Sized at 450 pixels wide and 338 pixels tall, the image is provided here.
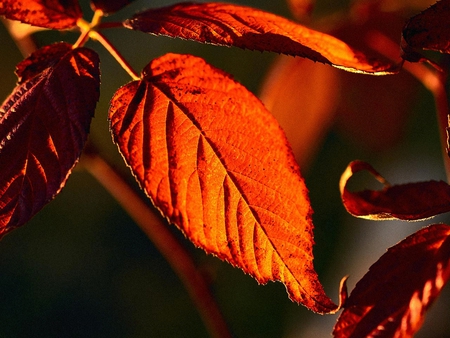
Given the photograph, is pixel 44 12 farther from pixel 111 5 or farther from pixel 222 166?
pixel 222 166

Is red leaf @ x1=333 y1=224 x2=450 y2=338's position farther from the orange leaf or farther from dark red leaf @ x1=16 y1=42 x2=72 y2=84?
the orange leaf

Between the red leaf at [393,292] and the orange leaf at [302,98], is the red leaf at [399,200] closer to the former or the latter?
the red leaf at [393,292]

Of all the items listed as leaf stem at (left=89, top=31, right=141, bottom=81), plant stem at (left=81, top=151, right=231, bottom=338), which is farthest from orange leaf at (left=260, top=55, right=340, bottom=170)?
leaf stem at (left=89, top=31, right=141, bottom=81)

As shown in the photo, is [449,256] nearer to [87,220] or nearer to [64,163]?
[64,163]

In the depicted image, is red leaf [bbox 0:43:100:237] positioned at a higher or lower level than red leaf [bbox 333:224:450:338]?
higher

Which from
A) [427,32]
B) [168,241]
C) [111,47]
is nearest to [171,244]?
[168,241]

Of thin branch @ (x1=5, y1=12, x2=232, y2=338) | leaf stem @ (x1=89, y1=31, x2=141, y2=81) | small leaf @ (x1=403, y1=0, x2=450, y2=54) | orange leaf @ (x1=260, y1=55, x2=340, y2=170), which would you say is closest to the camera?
small leaf @ (x1=403, y1=0, x2=450, y2=54)

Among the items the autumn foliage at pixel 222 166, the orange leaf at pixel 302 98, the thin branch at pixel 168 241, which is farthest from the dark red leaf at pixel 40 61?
the orange leaf at pixel 302 98
